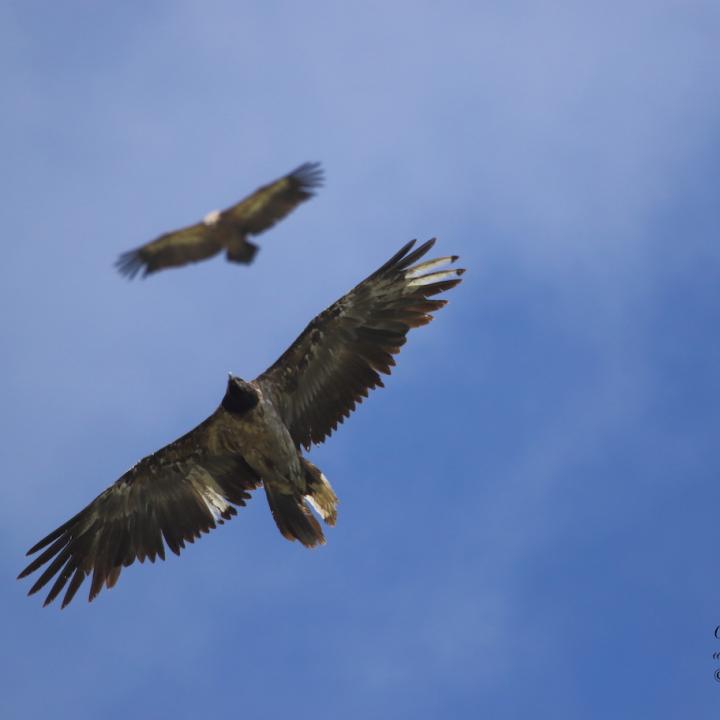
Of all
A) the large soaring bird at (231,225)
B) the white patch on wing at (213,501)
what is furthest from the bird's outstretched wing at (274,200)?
the white patch on wing at (213,501)

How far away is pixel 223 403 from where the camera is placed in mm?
15852

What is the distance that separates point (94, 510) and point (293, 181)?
808 cm

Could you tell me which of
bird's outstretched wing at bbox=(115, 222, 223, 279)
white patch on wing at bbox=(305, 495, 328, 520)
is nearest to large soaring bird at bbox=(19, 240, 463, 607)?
white patch on wing at bbox=(305, 495, 328, 520)

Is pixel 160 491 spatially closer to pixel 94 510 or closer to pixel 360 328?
pixel 94 510

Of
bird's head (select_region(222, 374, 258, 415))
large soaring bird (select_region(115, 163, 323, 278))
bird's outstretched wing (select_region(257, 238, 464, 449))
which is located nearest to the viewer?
large soaring bird (select_region(115, 163, 323, 278))

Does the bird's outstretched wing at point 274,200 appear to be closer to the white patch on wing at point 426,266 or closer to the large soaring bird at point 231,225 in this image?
the large soaring bird at point 231,225

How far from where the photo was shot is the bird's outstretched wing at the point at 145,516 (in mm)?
16844

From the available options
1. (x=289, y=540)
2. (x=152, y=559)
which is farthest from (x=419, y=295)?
(x=152, y=559)

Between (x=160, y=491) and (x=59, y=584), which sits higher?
(x=160, y=491)

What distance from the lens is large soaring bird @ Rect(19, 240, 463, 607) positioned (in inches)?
634

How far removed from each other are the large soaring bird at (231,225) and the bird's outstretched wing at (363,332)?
5763mm

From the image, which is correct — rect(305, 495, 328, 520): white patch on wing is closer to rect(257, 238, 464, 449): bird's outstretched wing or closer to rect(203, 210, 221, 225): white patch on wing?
rect(257, 238, 464, 449): bird's outstretched wing

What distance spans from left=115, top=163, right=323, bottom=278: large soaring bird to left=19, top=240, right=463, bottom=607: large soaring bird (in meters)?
5.05

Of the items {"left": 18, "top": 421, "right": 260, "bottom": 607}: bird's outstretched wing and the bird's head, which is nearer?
the bird's head
